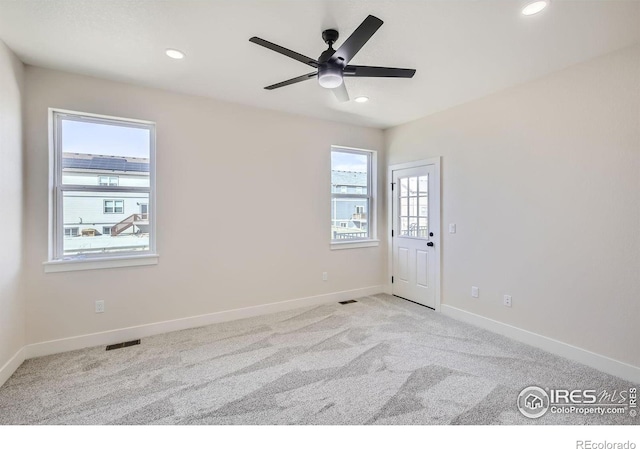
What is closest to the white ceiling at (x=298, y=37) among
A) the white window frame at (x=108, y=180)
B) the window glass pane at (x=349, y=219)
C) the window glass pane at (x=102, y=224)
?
the white window frame at (x=108, y=180)

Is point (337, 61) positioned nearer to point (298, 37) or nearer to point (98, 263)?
point (298, 37)

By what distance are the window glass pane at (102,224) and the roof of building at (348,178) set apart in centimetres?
252

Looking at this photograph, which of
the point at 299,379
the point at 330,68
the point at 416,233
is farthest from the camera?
the point at 416,233

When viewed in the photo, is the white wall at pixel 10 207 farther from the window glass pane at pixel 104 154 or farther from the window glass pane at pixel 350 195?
the window glass pane at pixel 350 195

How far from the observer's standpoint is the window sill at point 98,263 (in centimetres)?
282

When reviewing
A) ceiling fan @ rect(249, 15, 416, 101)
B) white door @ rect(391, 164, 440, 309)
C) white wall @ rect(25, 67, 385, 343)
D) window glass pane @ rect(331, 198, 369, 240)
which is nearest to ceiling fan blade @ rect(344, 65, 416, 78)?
ceiling fan @ rect(249, 15, 416, 101)

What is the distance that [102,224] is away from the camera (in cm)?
311

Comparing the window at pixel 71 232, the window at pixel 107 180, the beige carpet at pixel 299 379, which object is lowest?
the beige carpet at pixel 299 379

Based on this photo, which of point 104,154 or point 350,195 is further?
point 350,195

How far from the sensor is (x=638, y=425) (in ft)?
6.04

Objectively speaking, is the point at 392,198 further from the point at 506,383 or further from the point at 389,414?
the point at 389,414

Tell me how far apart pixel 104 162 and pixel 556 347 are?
483 centimetres

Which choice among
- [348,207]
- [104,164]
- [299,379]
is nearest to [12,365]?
Result: [104,164]

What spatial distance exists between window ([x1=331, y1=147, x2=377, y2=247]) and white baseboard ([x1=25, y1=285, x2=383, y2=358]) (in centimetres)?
92
